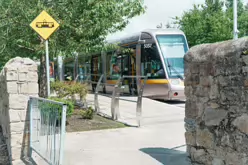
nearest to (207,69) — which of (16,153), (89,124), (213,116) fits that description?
(213,116)

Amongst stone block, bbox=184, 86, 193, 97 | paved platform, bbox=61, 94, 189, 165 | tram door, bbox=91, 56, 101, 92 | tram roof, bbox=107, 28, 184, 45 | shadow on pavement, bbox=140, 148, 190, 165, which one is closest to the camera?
stone block, bbox=184, 86, 193, 97

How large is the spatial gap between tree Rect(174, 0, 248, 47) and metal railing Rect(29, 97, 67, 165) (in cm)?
2236

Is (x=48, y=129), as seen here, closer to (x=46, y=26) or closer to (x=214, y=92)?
(x=214, y=92)

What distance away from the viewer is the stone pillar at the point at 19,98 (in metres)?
5.88

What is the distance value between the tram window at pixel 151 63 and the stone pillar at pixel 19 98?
877cm

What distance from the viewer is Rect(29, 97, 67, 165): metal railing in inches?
161

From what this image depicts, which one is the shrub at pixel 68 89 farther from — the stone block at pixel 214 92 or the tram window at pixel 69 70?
the tram window at pixel 69 70

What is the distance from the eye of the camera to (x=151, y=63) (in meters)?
14.5

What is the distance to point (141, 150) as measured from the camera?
19.7 feet

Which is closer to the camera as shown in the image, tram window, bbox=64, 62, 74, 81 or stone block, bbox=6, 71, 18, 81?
stone block, bbox=6, 71, 18, 81

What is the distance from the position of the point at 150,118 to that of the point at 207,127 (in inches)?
217

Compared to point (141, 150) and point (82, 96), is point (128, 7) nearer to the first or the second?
point (82, 96)

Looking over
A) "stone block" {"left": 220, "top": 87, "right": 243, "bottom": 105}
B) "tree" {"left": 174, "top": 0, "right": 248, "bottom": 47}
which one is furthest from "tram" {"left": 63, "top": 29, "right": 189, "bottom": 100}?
"tree" {"left": 174, "top": 0, "right": 248, "bottom": 47}

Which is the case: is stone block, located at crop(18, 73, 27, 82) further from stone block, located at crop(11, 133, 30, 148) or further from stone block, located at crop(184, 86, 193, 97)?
stone block, located at crop(184, 86, 193, 97)
